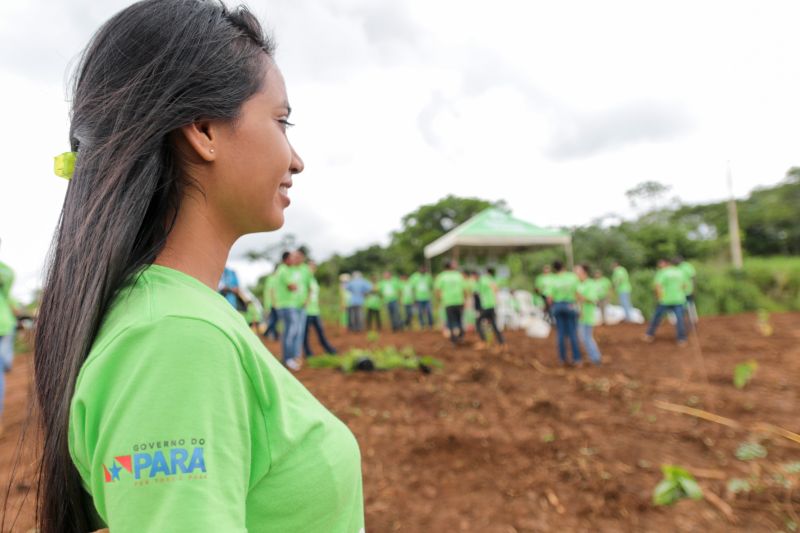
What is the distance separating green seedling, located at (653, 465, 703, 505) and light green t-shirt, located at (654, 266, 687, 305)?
6.66 metres

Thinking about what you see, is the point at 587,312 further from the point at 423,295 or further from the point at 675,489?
the point at 423,295

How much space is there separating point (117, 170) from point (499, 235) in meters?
11.2

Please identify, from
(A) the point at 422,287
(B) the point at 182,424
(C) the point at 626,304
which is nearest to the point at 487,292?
(A) the point at 422,287

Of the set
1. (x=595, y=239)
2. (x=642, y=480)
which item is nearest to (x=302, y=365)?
(x=642, y=480)

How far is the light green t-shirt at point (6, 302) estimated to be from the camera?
4.13 metres

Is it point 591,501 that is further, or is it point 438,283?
point 438,283

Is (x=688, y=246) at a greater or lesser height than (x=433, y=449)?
greater

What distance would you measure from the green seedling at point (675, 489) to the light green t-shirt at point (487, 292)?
618 centimetres

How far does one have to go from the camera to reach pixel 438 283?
9.78m

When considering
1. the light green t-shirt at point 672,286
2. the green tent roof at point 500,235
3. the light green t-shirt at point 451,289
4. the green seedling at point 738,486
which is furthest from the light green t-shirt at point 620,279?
the green seedling at point 738,486

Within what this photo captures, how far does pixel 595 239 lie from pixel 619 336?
1242cm

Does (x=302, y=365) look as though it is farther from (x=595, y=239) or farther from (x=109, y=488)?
(x=595, y=239)

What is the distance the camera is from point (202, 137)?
0.73 m

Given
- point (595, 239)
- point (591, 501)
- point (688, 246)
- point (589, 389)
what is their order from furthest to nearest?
point (688, 246), point (595, 239), point (589, 389), point (591, 501)
